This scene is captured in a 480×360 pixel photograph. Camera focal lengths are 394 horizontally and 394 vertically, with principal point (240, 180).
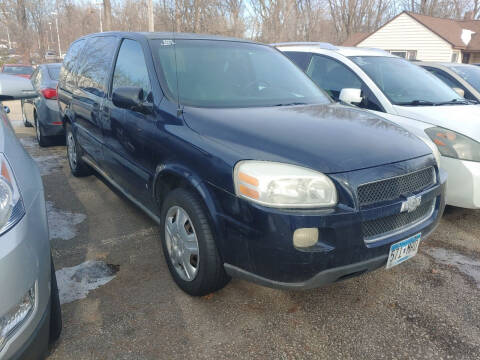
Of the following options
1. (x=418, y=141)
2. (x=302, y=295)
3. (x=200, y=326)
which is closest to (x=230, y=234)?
(x=200, y=326)

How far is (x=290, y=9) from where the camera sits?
98.6 feet

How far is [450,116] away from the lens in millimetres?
4125

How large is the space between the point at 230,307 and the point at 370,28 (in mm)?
41810

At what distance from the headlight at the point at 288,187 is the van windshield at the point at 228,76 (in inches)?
37.7

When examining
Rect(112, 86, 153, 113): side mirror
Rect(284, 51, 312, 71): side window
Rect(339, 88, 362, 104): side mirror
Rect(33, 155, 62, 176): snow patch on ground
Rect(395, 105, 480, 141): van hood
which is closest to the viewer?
Rect(112, 86, 153, 113): side mirror

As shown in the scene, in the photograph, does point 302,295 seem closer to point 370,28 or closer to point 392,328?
point 392,328

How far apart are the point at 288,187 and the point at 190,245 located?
0.87m

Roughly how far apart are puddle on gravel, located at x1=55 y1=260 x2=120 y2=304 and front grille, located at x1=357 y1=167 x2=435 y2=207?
1.96m

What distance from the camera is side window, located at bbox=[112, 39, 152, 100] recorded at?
125 inches

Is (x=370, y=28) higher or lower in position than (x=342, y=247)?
higher

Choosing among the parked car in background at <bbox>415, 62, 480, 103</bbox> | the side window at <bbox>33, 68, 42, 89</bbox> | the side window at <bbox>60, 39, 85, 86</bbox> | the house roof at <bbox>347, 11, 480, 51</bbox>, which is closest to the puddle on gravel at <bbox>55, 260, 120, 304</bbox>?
the side window at <bbox>60, 39, 85, 86</bbox>

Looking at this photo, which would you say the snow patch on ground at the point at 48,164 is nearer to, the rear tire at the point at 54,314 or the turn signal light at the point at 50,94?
the turn signal light at the point at 50,94

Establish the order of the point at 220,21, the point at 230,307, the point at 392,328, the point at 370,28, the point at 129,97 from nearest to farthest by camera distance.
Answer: the point at 392,328 → the point at 230,307 → the point at 129,97 → the point at 220,21 → the point at 370,28

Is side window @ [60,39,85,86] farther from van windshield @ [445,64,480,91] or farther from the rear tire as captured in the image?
van windshield @ [445,64,480,91]
